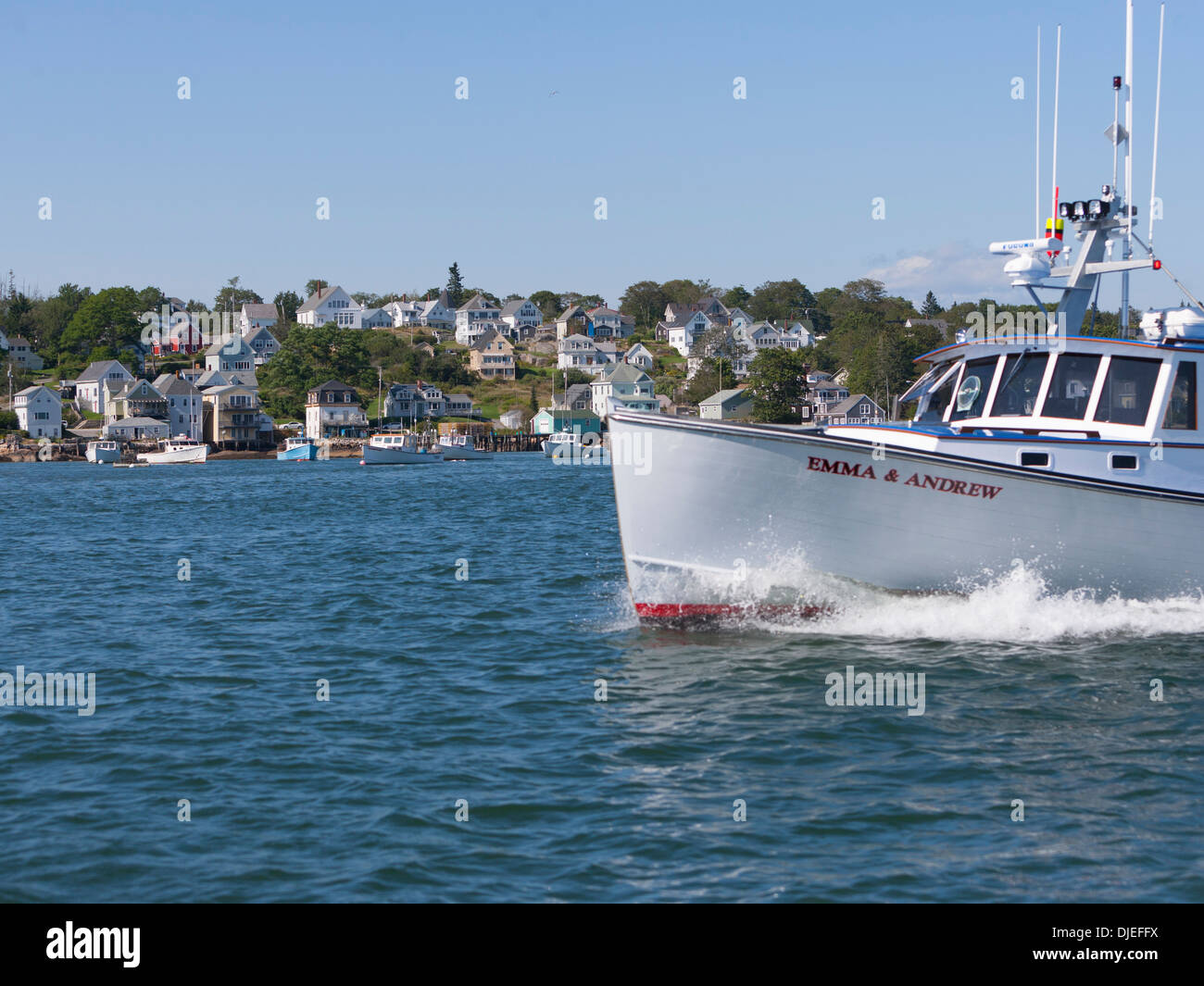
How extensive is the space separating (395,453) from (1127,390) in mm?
99871

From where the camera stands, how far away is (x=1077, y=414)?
52.7 ft

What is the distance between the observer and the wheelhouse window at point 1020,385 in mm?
16234

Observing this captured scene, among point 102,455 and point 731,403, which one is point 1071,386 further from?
point 102,455

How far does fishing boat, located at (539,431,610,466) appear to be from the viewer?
114 meters

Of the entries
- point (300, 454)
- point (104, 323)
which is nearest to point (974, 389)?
point (300, 454)

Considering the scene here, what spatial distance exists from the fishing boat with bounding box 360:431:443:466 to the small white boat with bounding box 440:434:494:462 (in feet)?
10.0

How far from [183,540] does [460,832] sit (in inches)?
1070

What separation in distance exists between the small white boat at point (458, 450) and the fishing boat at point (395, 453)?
3.05 metres

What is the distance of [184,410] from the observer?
140 meters

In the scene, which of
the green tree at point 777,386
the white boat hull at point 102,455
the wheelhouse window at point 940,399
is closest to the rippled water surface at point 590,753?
the wheelhouse window at point 940,399

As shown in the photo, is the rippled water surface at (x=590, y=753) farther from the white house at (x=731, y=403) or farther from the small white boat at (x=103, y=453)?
the white house at (x=731, y=403)
